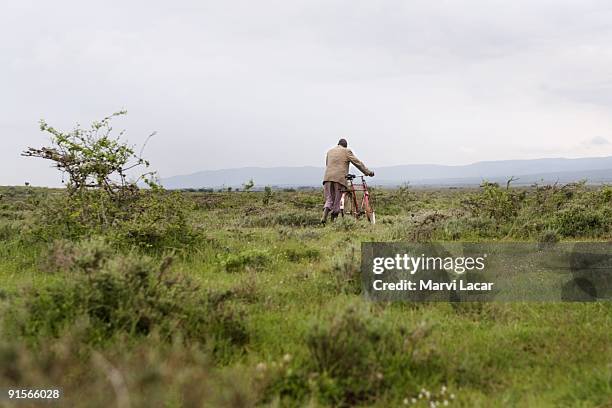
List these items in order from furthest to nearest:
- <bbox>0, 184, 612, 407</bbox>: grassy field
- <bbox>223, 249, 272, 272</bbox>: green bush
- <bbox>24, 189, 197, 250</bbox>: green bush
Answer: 1. <bbox>24, 189, 197, 250</bbox>: green bush
2. <bbox>223, 249, 272, 272</bbox>: green bush
3. <bbox>0, 184, 612, 407</bbox>: grassy field

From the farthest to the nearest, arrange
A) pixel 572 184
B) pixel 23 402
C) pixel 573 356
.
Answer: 1. pixel 572 184
2. pixel 573 356
3. pixel 23 402

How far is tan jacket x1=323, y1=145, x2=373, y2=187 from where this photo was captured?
50.0 ft

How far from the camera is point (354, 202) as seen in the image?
1661 cm

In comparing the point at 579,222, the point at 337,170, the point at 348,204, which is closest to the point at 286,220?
the point at 348,204

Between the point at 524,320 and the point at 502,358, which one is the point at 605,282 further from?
the point at 502,358

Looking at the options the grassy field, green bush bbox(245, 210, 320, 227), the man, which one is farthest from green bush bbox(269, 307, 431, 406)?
green bush bbox(245, 210, 320, 227)

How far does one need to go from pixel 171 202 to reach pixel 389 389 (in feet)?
23.1

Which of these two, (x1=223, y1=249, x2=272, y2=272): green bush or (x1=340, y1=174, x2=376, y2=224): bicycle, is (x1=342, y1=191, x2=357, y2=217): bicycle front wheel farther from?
(x1=223, y1=249, x2=272, y2=272): green bush

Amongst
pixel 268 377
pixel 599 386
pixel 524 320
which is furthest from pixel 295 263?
pixel 599 386

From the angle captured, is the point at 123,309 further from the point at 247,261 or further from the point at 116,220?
the point at 116,220

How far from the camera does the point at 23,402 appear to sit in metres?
3.31

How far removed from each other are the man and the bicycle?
9.6 inches

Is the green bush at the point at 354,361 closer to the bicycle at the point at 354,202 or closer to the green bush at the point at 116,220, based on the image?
the green bush at the point at 116,220

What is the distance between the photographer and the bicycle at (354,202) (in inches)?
624
